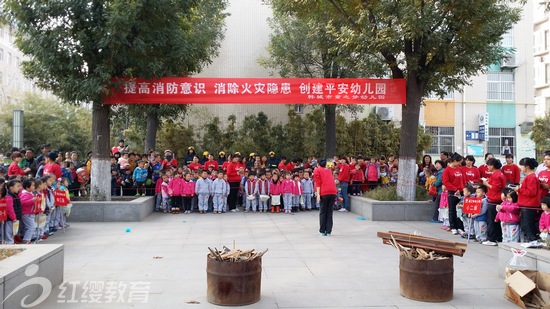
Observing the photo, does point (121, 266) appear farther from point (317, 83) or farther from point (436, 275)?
point (317, 83)

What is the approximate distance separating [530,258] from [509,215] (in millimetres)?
2467

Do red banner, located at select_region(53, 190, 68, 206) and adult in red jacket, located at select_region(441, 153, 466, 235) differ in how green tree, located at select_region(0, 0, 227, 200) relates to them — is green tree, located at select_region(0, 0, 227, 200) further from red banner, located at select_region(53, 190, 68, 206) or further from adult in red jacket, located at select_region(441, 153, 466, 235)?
adult in red jacket, located at select_region(441, 153, 466, 235)

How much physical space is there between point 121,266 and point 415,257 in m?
4.29

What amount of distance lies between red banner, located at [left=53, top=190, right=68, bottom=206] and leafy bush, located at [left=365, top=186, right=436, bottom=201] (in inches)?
323

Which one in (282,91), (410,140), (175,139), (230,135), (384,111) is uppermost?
(384,111)

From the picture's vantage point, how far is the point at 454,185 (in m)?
10.8

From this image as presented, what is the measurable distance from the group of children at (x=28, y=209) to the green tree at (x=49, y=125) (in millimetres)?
18893

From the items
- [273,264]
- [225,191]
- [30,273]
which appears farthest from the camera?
[225,191]

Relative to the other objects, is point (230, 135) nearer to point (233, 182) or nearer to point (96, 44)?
point (233, 182)

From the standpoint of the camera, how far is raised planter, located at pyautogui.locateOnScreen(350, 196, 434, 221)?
1244 centimetres

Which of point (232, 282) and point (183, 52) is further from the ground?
point (183, 52)

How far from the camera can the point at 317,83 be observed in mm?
13352

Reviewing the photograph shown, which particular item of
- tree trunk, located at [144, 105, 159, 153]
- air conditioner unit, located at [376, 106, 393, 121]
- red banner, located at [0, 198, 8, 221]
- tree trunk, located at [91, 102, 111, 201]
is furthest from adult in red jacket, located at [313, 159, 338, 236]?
air conditioner unit, located at [376, 106, 393, 121]

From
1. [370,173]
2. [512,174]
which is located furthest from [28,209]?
[370,173]
